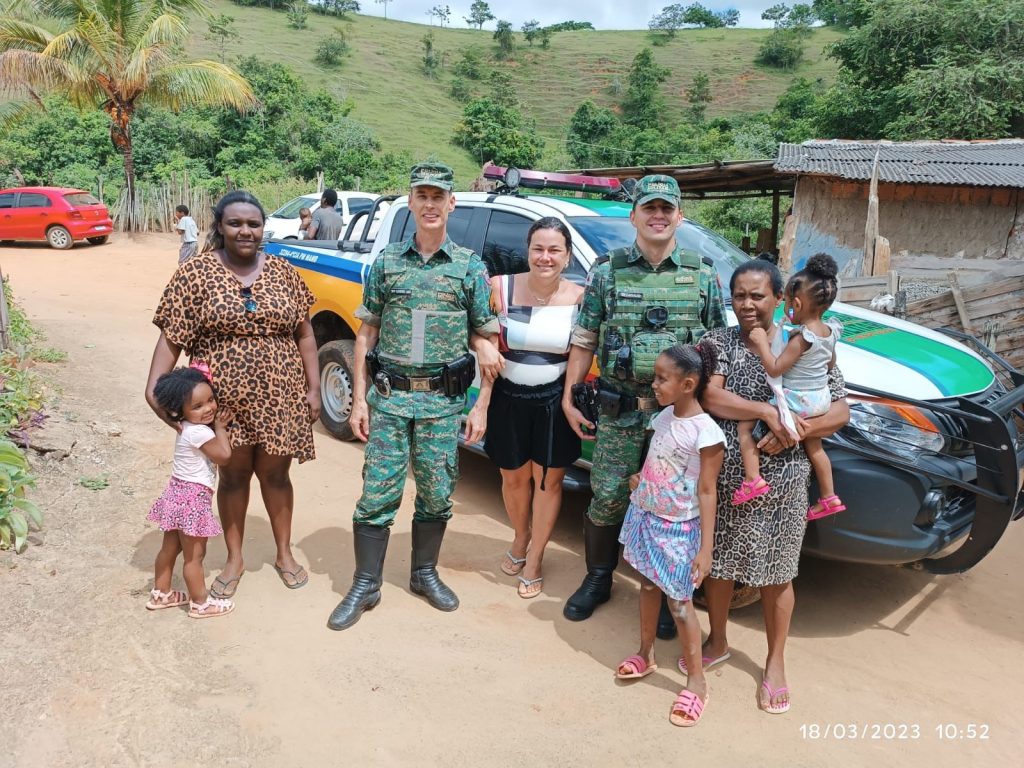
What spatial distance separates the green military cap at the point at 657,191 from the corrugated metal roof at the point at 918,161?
30.0 ft

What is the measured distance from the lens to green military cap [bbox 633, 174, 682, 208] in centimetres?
321

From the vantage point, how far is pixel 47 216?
57.5ft

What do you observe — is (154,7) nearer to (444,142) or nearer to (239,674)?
(444,142)

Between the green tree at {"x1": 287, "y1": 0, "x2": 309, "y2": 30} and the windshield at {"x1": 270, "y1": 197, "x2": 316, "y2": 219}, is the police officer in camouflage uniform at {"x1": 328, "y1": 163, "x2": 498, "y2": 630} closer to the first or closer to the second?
the windshield at {"x1": 270, "y1": 197, "x2": 316, "y2": 219}

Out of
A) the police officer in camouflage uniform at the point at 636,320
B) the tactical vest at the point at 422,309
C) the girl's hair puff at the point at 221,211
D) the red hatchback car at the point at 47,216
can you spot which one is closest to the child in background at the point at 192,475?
the girl's hair puff at the point at 221,211

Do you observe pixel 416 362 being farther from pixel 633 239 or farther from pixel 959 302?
pixel 959 302

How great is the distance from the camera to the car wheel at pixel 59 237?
1767 centimetres

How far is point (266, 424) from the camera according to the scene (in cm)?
353

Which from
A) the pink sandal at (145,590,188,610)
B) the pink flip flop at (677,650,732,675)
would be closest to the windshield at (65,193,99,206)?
the pink sandal at (145,590,188,610)

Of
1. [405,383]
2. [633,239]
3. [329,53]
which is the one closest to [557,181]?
[633,239]

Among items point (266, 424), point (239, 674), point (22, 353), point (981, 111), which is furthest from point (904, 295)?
point (981, 111)

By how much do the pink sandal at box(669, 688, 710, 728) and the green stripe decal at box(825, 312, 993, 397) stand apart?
6.12 ft

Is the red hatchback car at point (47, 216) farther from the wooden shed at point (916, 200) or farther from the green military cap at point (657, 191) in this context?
the green military cap at point (657, 191)

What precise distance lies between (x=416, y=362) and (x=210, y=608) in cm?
151
